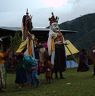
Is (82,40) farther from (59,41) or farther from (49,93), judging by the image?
(49,93)

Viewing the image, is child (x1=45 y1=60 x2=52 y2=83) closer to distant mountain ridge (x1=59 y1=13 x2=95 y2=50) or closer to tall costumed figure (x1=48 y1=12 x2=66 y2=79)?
tall costumed figure (x1=48 y1=12 x2=66 y2=79)

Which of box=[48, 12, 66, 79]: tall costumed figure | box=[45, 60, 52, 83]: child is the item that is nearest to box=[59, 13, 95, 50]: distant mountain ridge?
box=[48, 12, 66, 79]: tall costumed figure

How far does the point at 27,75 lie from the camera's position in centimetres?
1557

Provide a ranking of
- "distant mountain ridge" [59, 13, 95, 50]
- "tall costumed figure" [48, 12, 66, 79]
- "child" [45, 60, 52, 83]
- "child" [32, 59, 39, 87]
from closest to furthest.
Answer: "child" [32, 59, 39, 87], "child" [45, 60, 52, 83], "tall costumed figure" [48, 12, 66, 79], "distant mountain ridge" [59, 13, 95, 50]

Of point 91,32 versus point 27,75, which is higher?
point 91,32

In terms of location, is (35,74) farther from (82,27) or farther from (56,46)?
(82,27)

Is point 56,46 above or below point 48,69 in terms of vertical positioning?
above

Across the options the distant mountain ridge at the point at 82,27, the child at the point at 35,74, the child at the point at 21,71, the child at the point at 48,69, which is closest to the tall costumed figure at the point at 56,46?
the child at the point at 48,69

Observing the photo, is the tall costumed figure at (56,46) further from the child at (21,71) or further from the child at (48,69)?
the child at (21,71)

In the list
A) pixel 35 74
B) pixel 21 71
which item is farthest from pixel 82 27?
pixel 21 71

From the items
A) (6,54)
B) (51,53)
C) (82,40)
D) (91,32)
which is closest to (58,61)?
(51,53)

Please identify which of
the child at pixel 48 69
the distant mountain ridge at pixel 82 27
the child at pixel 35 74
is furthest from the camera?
the distant mountain ridge at pixel 82 27

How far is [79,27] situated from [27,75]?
46.1 meters

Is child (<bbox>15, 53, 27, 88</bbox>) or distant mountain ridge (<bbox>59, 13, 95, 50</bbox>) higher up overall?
distant mountain ridge (<bbox>59, 13, 95, 50</bbox>)
